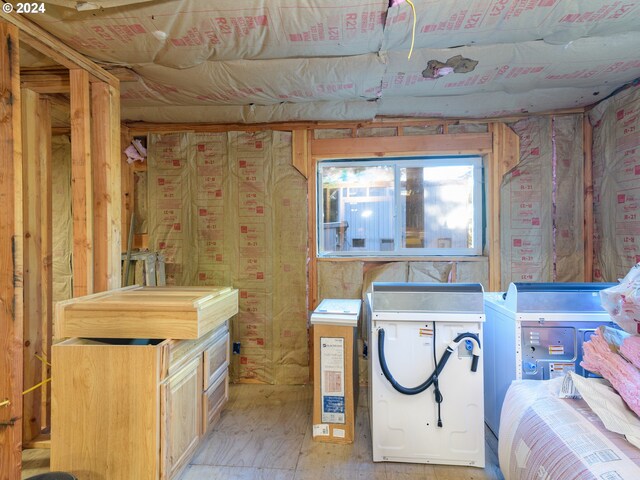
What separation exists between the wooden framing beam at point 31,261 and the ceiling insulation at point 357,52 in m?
0.62

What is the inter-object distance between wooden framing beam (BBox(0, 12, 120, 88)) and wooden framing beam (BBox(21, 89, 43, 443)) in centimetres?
51

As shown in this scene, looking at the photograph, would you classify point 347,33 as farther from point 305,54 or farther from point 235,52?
point 235,52

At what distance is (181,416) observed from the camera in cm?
166

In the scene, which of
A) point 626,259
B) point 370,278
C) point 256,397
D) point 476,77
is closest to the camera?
point 476,77

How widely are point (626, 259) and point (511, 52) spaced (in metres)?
1.72

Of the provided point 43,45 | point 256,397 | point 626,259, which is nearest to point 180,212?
point 43,45

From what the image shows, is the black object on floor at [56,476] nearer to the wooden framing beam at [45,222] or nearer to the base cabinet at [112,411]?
the base cabinet at [112,411]

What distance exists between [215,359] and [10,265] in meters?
1.18

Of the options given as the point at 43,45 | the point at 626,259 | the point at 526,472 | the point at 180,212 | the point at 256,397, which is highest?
the point at 43,45

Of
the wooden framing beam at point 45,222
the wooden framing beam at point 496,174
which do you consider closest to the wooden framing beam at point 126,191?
the wooden framing beam at point 45,222

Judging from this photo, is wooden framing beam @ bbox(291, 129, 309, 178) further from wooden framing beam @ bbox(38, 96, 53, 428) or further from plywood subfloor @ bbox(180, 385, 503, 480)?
plywood subfloor @ bbox(180, 385, 503, 480)

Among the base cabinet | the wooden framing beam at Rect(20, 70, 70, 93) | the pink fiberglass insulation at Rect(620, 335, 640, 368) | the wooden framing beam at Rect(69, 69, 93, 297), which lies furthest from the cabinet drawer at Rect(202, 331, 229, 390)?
the pink fiberglass insulation at Rect(620, 335, 640, 368)

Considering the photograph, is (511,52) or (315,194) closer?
(511,52)

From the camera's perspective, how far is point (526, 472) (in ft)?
3.83
